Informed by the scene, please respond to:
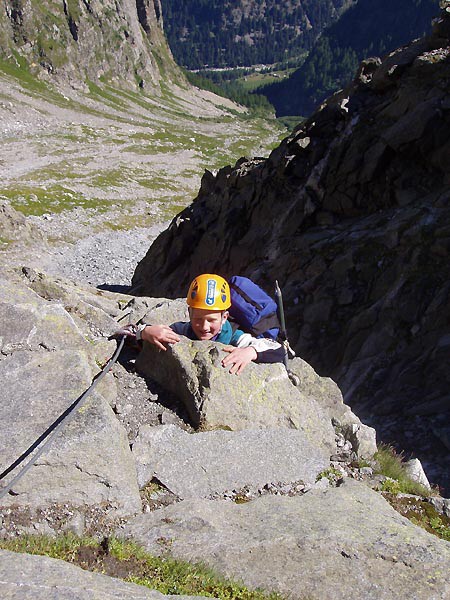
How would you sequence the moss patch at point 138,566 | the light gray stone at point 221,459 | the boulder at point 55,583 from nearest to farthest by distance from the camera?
the boulder at point 55,583
the moss patch at point 138,566
the light gray stone at point 221,459

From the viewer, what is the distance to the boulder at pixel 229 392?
9.48 meters

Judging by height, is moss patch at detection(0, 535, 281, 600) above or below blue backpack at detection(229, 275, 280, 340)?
below

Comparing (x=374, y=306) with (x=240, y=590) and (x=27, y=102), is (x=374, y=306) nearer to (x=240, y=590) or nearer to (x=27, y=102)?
(x=240, y=590)

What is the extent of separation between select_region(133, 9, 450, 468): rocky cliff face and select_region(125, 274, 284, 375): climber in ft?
32.3

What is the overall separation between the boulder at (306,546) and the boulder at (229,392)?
75.8 inches

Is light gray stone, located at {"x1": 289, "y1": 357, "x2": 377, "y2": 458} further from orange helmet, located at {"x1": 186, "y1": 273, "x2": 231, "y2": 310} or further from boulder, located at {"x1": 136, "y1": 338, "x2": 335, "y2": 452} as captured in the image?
A: orange helmet, located at {"x1": 186, "y1": 273, "x2": 231, "y2": 310}

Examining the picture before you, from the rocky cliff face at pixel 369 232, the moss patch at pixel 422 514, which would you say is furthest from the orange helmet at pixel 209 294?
the rocky cliff face at pixel 369 232

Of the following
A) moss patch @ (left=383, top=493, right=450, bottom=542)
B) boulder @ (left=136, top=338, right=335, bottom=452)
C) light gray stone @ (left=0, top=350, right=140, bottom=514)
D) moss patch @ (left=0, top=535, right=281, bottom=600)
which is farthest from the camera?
boulder @ (left=136, top=338, right=335, bottom=452)

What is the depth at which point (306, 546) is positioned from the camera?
6766 mm

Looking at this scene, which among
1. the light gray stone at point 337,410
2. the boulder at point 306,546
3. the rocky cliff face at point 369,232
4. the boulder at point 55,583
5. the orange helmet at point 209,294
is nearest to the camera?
the boulder at point 55,583

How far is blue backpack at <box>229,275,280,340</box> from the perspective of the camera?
10.8m

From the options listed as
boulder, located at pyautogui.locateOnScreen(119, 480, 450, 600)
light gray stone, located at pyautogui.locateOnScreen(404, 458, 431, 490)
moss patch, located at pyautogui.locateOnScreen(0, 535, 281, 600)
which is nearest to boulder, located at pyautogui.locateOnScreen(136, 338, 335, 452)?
boulder, located at pyautogui.locateOnScreen(119, 480, 450, 600)

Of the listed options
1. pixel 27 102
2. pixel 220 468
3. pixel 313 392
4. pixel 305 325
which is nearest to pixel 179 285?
pixel 305 325

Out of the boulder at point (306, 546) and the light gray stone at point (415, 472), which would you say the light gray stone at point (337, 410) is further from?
the boulder at point (306, 546)
